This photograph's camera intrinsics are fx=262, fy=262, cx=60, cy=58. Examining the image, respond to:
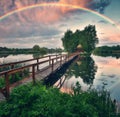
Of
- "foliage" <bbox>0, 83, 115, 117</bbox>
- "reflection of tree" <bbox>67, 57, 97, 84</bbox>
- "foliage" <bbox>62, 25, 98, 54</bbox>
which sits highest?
"foliage" <bbox>62, 25, 98, 54</bbox>

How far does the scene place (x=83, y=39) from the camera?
91562 millimetres

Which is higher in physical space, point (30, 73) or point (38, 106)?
point (38, 106)

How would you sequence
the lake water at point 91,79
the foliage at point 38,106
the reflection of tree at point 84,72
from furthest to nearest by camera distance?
the reflection of tree at point 84,72, the lake water at point 91,79, the foliage at point 38,106

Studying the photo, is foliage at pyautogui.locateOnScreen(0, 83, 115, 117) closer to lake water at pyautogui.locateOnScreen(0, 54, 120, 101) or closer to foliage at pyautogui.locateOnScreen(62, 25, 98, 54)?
lake water at pyautogui.locateOnScreen(0, 54, 120, 101)

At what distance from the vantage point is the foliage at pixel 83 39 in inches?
3588

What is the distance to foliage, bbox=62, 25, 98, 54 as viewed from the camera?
91.1 metres

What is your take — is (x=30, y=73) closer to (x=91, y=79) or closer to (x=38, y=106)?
(x=91, y=79)

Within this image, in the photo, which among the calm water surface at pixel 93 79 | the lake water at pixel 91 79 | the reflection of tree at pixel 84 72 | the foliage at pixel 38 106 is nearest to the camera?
the foliage at pixel 38 106

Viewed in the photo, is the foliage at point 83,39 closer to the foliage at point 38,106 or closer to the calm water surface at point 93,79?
the calm water surface at point 93,79

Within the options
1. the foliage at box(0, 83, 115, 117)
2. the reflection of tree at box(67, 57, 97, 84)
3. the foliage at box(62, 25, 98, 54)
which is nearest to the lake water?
the reflection of tree at box(67, 57, 97, 84)

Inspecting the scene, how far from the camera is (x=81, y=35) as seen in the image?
94.2 metres

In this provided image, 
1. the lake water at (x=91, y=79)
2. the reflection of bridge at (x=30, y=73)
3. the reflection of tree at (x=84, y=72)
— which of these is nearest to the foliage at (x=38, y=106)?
the reflection of bridge at (x=30, y=73)

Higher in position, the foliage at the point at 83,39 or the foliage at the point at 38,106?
the foliage at the point at 83,39

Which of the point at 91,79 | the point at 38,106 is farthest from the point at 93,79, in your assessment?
the point at 38,106
